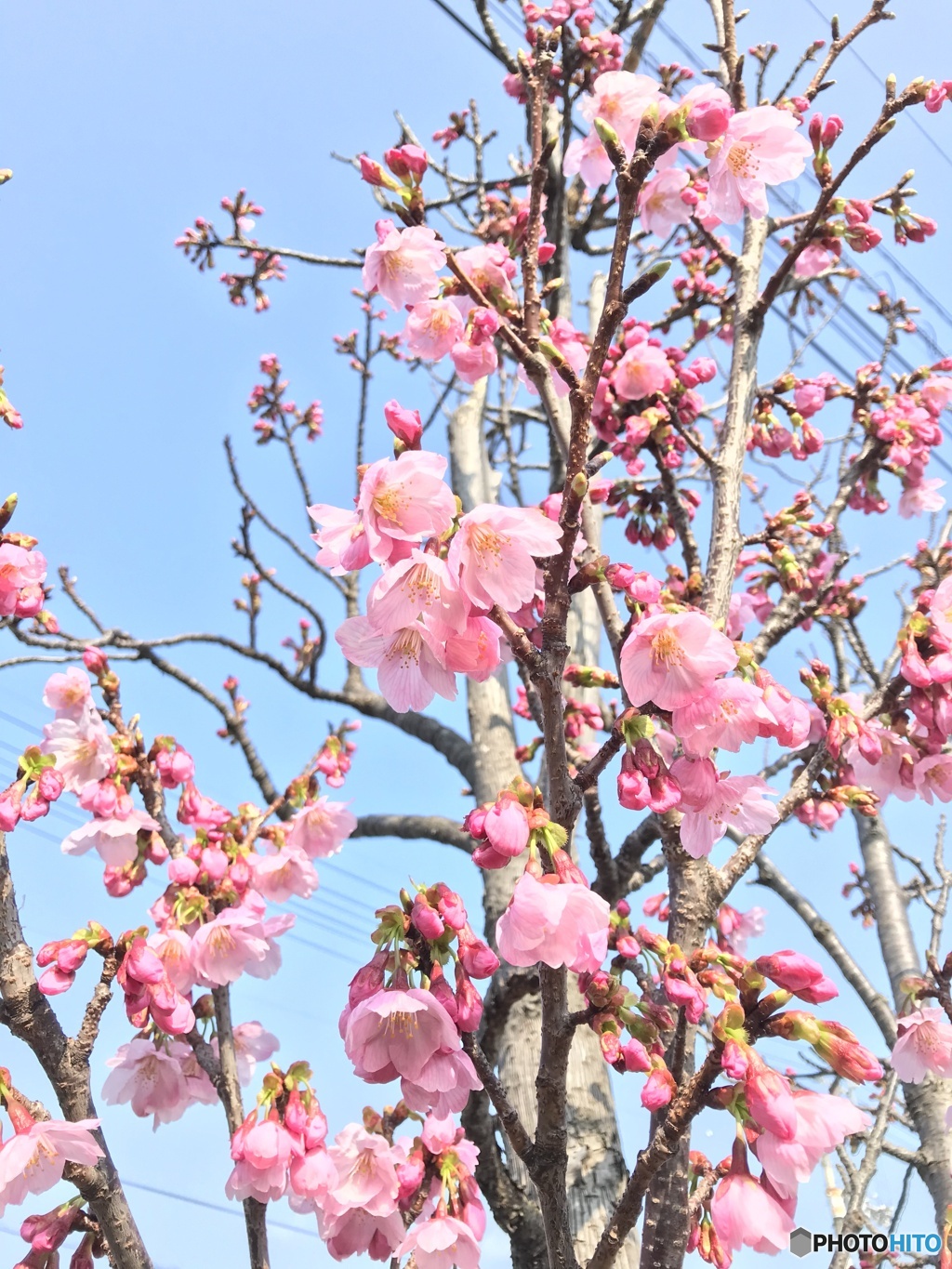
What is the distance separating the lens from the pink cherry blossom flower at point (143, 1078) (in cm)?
199

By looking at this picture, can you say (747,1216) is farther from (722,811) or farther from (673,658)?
(673,658)

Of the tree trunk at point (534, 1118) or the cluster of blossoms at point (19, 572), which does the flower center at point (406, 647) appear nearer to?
the cluster of blossoms at point (19, 572)

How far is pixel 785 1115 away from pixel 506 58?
12.8 ft

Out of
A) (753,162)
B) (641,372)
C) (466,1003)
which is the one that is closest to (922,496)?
(641,372)

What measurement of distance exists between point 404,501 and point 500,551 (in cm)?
13

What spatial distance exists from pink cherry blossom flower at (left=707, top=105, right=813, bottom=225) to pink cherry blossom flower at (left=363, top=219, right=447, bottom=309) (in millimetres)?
667

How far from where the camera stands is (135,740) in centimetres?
219

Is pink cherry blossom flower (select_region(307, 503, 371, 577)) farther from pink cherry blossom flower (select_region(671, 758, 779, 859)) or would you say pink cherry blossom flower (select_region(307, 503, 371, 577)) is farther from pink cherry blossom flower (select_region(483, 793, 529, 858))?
pink cherry blossom flower (select_region(671, 758, 779, 859))

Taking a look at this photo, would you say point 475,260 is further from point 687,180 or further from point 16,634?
point 16,634

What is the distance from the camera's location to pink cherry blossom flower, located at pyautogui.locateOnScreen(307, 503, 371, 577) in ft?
3.62

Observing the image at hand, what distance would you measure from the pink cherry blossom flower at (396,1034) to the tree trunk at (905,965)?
163 centimetres

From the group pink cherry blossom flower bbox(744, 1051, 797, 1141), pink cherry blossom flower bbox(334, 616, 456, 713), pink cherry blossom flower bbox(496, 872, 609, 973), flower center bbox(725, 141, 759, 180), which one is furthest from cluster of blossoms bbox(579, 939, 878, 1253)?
flower center bbox(725, 141, 759, 180)

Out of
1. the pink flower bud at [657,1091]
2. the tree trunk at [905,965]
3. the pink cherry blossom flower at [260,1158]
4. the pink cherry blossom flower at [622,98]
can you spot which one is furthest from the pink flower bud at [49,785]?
the tree trunk at [905,965]

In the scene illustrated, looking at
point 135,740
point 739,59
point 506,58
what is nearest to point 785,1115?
point 135,740
